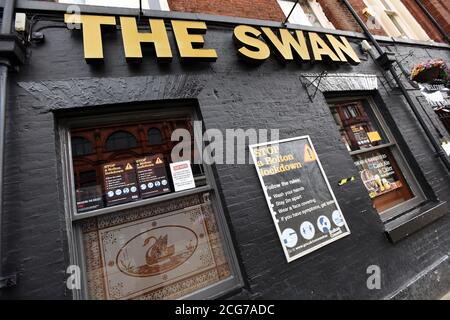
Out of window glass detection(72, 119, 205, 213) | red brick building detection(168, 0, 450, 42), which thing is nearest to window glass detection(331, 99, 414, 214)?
red brick building detection(168, 0, 450, 42)

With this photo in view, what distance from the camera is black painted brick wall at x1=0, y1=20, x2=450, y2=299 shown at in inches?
91.6

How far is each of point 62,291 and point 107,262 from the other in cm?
46

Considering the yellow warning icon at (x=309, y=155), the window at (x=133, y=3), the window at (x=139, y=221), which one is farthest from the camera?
the window at (x=133, y=3)

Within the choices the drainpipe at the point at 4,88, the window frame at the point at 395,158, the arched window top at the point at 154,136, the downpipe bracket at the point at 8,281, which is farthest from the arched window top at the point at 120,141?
the window frame at the point at 395,158

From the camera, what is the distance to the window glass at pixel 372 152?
4.59m

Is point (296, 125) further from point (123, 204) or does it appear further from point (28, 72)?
point (28, 72)

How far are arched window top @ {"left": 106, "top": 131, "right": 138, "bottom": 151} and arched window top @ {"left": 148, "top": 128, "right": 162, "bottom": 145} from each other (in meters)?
0.20

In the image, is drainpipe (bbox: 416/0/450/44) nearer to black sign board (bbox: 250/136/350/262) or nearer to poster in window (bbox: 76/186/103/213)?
black sign board (bbox: 250/136/350/262)

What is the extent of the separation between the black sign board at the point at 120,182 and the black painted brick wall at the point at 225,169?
0.48 m

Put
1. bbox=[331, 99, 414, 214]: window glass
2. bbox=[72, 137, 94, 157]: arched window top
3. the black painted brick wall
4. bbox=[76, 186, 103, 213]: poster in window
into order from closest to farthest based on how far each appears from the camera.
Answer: the black painted brick wall
bbox=[76, 186, 103, 213]: poster in window
bbox=[72, 137, 94, 157]: arched window top
bbox=[331, 99, 414, 214]: window glass

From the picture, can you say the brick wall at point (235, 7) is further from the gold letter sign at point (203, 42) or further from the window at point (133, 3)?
the gold letter sign at point (203, 42)

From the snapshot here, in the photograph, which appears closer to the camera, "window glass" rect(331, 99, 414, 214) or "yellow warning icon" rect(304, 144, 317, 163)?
"yellow warning icon" rect(304, 144, 317, 163)

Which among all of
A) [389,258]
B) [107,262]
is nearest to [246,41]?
[107,262]

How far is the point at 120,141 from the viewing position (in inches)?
124
